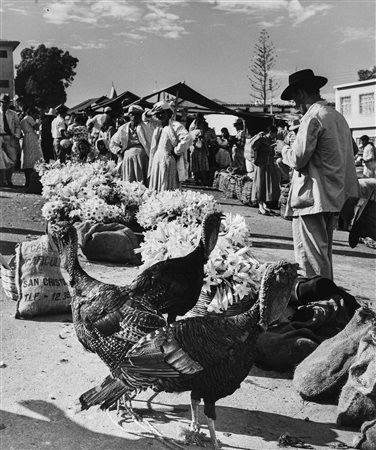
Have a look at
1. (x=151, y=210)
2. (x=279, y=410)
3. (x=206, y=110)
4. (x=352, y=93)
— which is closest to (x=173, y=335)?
(x=279, y=410)

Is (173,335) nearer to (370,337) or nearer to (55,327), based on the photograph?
(370,337)

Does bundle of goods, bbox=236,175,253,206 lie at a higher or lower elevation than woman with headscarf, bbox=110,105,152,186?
lower

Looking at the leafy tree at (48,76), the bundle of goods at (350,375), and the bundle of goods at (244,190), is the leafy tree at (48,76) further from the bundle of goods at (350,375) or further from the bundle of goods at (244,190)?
the bundle of goods at (350,375)

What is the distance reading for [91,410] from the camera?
3879mm

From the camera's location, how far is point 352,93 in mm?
45625

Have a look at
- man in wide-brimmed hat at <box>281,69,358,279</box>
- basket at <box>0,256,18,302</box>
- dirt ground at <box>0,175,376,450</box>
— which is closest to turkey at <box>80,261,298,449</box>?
dirt ground at <box>0,175,376,450</box>

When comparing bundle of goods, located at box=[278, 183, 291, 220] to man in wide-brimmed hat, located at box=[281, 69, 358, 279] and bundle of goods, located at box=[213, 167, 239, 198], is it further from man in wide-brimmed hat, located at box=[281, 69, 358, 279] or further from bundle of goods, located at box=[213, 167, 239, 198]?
man in wide-brimmed hat, located at box=[281, 69, 358, 279]

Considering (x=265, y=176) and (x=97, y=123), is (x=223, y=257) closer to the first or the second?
(x=265, y=176)

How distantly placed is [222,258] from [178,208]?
95.0 inches

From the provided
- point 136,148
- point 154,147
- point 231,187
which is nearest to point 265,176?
point 231,187

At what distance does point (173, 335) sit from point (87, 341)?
0.73 metres

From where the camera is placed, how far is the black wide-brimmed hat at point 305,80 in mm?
5668

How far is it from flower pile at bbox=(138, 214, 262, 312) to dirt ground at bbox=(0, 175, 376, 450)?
24.4 inches

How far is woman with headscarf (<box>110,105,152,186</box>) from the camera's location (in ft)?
35.0
